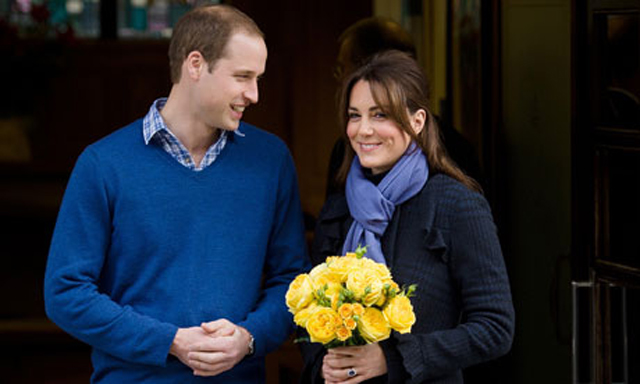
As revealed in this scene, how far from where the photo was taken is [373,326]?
2113 mm

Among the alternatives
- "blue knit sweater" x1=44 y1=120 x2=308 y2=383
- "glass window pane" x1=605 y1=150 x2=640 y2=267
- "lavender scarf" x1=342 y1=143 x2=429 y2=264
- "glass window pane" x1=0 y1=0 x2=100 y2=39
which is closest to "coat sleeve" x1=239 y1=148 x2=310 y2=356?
"blue knit sweater" x1=44 y1=120 x2=308 y2=383

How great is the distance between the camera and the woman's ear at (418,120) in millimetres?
2410

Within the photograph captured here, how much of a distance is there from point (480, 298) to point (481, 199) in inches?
9.3

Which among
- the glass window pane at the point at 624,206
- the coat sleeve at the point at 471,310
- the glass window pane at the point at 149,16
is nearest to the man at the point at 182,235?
the coat sleeve at the point at 471,310

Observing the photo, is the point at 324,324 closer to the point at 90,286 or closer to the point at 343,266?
the point at 343,266

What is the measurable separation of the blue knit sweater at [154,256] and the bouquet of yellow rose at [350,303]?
32 centimetres

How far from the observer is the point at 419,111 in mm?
2412

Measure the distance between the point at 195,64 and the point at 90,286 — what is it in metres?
0.57

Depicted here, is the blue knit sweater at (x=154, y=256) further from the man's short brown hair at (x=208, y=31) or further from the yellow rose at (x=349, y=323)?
the yellow rose at (x=349, y=323)

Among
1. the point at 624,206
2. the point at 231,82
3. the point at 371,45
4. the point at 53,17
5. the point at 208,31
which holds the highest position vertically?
the point at 53,17

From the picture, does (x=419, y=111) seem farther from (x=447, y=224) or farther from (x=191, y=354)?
(x=191, y=354)

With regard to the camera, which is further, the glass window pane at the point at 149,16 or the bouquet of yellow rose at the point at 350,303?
the glass window pane at the point at 149,16

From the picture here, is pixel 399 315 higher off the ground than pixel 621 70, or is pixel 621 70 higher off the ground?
pixel 621 70

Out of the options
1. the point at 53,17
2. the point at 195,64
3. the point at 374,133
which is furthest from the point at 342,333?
the point at 53,17
